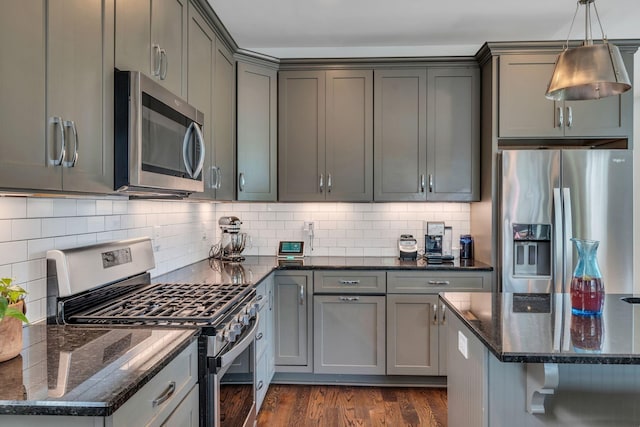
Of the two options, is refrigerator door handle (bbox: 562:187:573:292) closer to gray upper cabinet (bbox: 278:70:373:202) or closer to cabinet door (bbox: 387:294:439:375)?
cabinet door (bbox: 387:294:439:375)

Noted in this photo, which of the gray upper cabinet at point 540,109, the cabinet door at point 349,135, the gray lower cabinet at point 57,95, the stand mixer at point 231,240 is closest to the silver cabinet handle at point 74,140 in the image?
the gray lower cabinet at point 57,95

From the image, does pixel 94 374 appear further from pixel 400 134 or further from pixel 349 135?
pixel 400 134

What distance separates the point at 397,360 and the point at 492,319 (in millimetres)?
1660

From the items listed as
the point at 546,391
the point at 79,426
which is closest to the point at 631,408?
the point at 546,391

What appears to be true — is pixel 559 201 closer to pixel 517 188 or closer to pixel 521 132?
pixel 517 188

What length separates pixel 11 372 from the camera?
1.11 m

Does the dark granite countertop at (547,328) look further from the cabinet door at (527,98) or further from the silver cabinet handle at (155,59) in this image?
the silver cabinet handle at (155,59)

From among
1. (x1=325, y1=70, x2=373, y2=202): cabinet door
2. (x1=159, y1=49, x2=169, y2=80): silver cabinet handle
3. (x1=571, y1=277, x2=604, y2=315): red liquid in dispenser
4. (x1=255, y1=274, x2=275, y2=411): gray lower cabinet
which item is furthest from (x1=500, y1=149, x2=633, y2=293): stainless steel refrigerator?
(x1=159, y1=49, x2=169, y2=80): silver cabinet handle

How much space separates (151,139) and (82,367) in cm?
89

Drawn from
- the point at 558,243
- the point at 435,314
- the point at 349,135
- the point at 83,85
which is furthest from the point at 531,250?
the point at 83,85

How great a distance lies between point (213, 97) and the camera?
2738 mm

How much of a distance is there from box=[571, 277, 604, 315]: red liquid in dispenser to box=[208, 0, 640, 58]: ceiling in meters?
1.83

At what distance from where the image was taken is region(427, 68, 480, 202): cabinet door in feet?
11.0

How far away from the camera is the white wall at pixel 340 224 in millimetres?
3705
